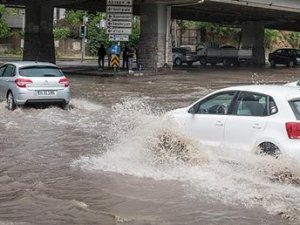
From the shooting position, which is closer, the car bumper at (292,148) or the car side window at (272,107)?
the car bumper at (292,148)

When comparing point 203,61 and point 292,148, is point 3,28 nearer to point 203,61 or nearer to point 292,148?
point 203,61

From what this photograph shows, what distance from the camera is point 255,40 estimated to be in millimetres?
59562

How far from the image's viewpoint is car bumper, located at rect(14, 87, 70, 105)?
17.6 m

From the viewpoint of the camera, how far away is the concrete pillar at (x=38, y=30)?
42219mm

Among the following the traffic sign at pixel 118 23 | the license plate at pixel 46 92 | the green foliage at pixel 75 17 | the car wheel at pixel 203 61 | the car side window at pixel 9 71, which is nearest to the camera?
the license plate at pixel 46 92

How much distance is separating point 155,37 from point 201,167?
29739mm

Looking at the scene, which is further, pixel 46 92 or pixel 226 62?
pixel 226 62

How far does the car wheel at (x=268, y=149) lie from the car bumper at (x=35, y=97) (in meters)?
10.1

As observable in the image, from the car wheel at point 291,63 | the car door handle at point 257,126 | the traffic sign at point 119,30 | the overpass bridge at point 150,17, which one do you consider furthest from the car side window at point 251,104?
the car wheel at point 291,63

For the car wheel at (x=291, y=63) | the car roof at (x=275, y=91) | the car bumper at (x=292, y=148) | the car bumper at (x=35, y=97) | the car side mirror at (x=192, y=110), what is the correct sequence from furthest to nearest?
the car wheel at (x=291, y=63) → the car bumper at (x=35, y=97) → the car side mirror at (x=192, y=110) → the car roof at (x=275, y=91) → the car bumper at (x=292, y=148)

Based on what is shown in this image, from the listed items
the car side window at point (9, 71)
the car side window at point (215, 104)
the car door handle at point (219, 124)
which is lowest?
the car door handle at point (219, 124)

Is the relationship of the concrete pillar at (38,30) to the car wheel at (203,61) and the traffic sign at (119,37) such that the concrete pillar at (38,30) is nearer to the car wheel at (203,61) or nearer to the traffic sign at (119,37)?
the traffic sign at (119,37)

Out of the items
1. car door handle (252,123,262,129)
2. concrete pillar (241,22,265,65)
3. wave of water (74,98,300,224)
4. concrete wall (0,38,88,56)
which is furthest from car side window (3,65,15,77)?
concrete wall (0,38,88,56)

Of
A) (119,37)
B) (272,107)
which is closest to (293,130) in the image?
(272,107)
